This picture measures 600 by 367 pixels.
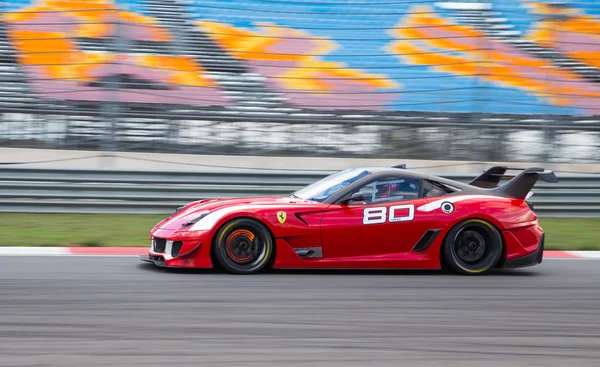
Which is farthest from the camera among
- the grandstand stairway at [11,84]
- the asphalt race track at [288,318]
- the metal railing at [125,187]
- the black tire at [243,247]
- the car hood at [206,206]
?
the grandstand stairway at [11,84]

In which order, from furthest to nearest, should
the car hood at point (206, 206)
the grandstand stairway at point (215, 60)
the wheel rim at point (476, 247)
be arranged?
1. the grandstand stairway at point (215, 60)
2. the wheel rim at point (476, 247)
3. the car hood at point (206, 206)

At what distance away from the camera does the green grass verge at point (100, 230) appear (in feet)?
31.6

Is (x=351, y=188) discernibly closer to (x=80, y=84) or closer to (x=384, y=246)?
(x=384, y=246)

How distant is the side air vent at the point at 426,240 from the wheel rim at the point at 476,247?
21 cm

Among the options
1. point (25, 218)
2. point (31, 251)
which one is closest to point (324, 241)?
point (31, 251)

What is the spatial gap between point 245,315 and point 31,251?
387cm

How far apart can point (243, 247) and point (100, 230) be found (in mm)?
3782

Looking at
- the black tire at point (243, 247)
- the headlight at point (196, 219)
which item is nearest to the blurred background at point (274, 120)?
the black tire at point (243, 247)

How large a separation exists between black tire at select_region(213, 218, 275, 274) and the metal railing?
15.0ft

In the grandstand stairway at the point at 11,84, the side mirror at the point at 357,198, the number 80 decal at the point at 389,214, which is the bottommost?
the number 80 decal at the point at 389,214

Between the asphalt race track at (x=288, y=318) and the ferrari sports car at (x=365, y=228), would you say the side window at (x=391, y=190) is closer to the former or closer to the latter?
the ferrari sports car at (x=365, y=228)

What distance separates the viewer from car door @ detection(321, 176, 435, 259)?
747 cm

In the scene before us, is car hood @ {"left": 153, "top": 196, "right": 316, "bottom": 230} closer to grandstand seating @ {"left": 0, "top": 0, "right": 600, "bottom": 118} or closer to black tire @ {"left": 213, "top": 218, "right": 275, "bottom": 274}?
black tire @ {"left": 213, "top": 218, "right": 275, "bottom": 274}

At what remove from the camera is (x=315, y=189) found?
8094 millimetres
